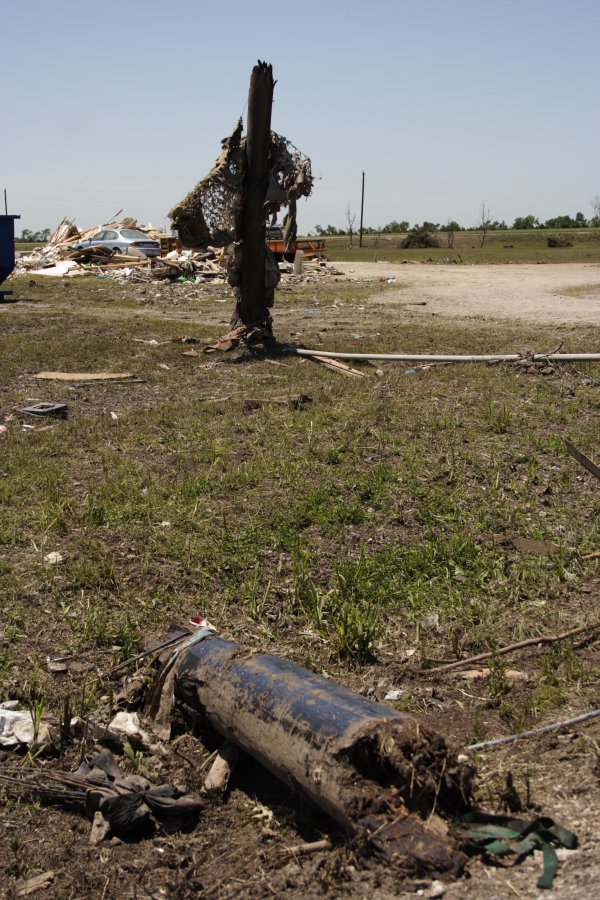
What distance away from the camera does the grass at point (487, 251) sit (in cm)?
4044

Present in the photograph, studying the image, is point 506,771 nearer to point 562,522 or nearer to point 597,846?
point 597,846

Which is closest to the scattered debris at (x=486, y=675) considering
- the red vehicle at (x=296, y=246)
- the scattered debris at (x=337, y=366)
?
the scattered debris at (x=337, y=366)

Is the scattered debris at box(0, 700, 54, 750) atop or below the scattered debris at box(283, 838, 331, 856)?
below

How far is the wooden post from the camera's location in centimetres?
1039

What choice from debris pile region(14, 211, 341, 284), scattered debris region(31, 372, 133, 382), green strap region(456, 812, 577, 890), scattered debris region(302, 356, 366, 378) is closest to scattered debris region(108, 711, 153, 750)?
green strap region(456, 812, 577, 890)

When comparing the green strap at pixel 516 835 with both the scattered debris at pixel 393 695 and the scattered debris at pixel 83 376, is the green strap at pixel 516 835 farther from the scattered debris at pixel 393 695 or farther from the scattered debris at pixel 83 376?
the scattered debris at pixel 83 376

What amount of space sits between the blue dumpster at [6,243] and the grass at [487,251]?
24711mm

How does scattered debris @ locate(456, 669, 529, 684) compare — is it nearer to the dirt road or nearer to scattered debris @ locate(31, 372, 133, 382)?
scattered debris @ locate(31, 372, 133, 382)

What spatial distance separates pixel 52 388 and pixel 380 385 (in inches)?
133

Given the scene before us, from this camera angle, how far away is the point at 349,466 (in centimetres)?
629

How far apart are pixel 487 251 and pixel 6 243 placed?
122 feet

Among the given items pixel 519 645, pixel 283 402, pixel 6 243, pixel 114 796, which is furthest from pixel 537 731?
pixel 6 243

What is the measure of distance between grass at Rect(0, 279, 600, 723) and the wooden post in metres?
2.32

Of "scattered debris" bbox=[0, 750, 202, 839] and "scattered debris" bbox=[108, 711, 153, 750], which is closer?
"scattered debris" bbox=[0, 750, 202, 839]
